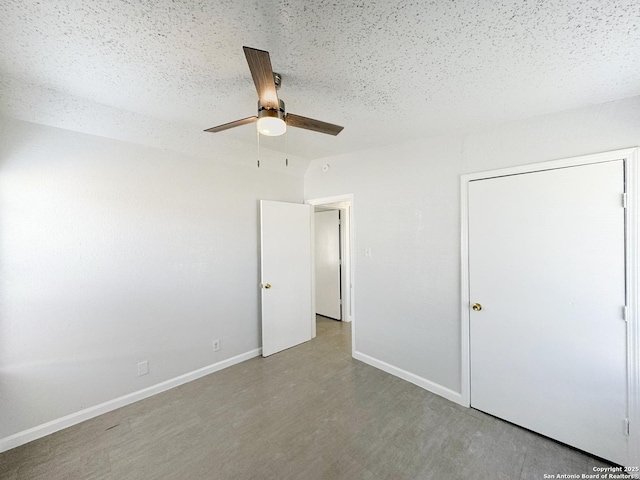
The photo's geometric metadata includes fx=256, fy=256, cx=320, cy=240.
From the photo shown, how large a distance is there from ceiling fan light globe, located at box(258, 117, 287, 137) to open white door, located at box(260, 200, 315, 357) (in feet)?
5.61

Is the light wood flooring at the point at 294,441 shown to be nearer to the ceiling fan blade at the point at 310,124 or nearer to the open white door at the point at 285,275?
the open white door at the point at 285,275

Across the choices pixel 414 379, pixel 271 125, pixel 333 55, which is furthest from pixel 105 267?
pixel 414 379

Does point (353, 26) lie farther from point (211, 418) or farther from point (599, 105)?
point (211, 418)

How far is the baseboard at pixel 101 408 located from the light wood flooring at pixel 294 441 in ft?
0.17

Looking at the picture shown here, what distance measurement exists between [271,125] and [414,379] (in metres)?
2.62

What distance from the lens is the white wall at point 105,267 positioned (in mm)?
1831

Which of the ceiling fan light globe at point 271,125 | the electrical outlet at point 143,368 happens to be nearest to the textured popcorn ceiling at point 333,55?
the ceiling fan light globe at point 271,125

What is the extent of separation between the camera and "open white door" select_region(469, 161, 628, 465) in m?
1.68

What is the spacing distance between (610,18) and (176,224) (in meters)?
3.13

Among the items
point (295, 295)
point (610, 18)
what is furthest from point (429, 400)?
point (610, 18)

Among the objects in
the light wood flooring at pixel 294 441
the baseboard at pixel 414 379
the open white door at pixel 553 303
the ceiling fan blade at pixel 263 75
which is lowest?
the light wood flooring at pixel 294 441

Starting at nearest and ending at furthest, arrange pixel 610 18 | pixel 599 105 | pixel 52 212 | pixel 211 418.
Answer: pixel 610 18, pixel 599 105, pixel 52 212, pixel 211 418

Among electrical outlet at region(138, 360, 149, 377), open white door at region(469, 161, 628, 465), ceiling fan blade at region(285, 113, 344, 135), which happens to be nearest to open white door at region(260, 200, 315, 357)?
electrical outlet at region(138, 360, 149, 377)

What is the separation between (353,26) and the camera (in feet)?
3.84
